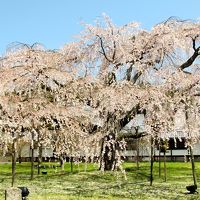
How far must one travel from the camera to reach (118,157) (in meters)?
17.4

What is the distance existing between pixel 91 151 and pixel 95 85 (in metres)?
2.92

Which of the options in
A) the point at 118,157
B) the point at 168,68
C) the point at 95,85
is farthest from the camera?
the point at 168,68

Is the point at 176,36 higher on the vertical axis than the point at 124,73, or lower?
higher

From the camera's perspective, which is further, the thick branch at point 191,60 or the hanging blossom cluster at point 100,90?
the thick branch at point 191,60

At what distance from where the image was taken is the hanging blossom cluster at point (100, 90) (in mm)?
17547

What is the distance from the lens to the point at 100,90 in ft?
60.0

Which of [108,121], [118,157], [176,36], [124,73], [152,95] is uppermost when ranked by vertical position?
[176,36]

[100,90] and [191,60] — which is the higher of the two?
[191,60]

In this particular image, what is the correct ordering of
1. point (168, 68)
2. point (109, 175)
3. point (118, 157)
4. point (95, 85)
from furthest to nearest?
point (109, 175)
point (168, 68)
point (95, 85)
point (118, 157)

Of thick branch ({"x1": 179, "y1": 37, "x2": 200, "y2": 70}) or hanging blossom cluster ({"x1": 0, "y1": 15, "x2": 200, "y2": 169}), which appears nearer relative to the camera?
hanging blossom cluster ({"x1": 0, "y1": 15, "x2": 200, "y2": 169})

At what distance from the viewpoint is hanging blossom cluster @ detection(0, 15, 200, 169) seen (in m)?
17.5

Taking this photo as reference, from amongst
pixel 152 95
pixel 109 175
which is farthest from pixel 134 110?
pixel 109 175

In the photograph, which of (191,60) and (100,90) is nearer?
(100,90)

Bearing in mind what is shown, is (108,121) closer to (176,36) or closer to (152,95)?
(152,95)
